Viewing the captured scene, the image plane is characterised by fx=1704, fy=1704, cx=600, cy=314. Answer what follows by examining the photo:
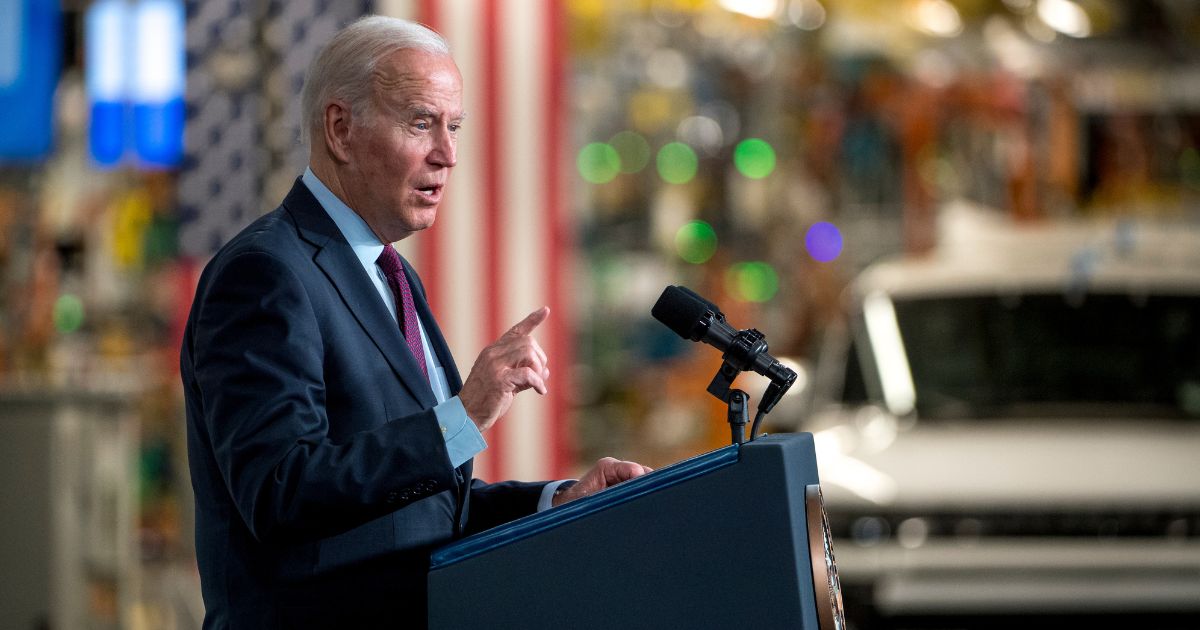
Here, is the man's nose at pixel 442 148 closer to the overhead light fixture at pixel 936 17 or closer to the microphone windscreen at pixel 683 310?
the microphone windscreen at pixel 683 310

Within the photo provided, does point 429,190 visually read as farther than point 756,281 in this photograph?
No

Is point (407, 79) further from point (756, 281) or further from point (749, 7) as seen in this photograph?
point (756, 281)

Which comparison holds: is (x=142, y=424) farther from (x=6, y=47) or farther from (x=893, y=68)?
(x=893, y=68)

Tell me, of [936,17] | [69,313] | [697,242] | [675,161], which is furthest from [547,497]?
[697,242]

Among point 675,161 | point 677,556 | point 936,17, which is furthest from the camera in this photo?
point 675,161

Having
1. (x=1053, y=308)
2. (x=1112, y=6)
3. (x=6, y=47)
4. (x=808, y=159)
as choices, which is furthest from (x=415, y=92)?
(x=808, y=159)

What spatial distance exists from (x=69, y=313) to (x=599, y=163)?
38.5ft

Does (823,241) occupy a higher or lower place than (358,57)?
higher

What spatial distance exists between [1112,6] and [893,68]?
261 cm

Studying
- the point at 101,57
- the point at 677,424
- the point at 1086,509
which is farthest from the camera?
the point at 677,424

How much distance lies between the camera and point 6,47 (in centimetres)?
714

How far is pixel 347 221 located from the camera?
92.6 inches

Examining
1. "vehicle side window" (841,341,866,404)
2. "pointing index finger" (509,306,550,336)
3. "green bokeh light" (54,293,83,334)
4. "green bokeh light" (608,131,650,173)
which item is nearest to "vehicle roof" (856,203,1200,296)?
"vehicle side window" (841,341,866,404)

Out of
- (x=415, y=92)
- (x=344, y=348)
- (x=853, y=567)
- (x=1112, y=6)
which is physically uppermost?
(x=1112, y=6)
